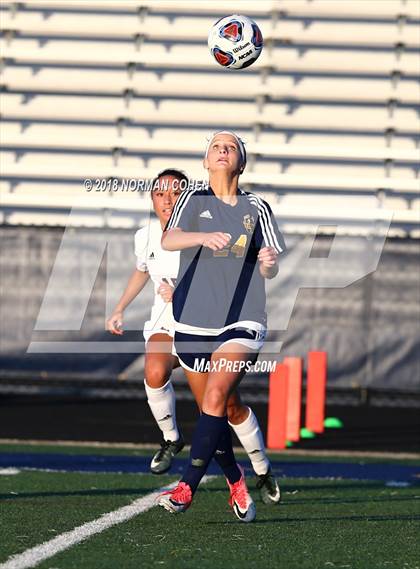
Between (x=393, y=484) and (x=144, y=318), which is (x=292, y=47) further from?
(x=393, y=484)

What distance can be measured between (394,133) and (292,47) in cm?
198

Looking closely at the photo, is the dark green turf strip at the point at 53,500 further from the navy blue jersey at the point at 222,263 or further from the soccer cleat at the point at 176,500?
the navy blue jersey at the point at 222,263

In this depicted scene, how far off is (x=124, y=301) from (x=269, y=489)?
1.61 m

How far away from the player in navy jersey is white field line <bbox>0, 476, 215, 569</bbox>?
1.64ft

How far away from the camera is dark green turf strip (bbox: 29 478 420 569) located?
4.92 m

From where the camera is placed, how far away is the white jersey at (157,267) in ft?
26.2

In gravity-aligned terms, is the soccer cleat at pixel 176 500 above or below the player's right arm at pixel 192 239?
below

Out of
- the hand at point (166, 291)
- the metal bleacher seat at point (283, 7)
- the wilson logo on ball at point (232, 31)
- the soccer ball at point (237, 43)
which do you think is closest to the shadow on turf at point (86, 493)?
the hand at point (166, 291)

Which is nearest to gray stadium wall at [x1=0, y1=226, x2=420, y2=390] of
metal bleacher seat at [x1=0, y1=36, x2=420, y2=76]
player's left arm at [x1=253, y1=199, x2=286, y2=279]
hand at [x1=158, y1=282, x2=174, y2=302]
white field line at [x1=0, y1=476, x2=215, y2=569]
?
metal bleacher seat at [x1=0, y1=36, x2=420, y2=76]

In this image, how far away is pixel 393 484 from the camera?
28.6 feet

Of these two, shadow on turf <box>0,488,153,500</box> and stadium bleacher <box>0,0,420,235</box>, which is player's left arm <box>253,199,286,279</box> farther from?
stadium bleacher <box>0,0,420,235</box>

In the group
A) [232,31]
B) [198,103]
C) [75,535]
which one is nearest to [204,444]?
[75,535]

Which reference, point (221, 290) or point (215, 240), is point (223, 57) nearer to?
point (221, 290)

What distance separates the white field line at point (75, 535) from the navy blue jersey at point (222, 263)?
39.7 inches
